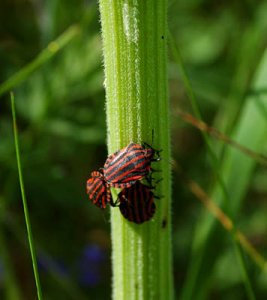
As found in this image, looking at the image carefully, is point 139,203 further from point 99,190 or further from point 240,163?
point 240,163

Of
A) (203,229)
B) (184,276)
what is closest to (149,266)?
(203,229)

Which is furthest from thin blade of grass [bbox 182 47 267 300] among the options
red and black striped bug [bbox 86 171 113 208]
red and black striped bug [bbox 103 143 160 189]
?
red and black striped bug [bbox 103 143 160 189]

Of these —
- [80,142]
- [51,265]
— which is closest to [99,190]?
[51,265]

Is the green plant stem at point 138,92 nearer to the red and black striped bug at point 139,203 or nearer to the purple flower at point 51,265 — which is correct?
the red and black striped bug at point 139,203

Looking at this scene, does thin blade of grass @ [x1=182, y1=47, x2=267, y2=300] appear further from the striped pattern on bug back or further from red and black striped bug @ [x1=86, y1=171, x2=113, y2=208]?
the striped pattern on bug back

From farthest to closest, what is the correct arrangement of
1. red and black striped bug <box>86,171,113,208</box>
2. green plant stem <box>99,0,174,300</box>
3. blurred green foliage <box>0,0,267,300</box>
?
blurred green foliage <box>0,0,267,300</box> < red and black striped bug <box>86,171,113,208</box> < green plant stem <box>99,0,174,300</box>

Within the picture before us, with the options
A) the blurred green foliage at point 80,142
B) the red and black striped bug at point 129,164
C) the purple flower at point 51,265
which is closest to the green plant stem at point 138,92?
the red and black striped bug at point 129,164

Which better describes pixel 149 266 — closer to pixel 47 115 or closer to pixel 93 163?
pixel 47 115
